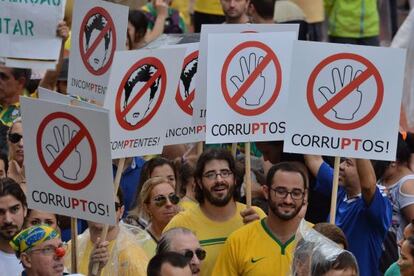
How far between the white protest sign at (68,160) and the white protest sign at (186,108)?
1.81 m

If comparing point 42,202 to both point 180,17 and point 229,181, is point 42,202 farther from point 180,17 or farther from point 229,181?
point 180,17

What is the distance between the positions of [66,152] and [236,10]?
5.67 metres

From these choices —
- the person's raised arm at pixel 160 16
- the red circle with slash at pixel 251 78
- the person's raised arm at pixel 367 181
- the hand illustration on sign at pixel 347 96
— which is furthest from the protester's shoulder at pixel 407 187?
the person's raised arm at pixel 160 16

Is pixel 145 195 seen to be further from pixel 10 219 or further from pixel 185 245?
pixel 185 245

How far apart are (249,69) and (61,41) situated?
268 cm

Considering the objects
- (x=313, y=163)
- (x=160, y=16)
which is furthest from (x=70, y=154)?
(x=160, y=16)

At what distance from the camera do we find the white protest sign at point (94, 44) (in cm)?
1194

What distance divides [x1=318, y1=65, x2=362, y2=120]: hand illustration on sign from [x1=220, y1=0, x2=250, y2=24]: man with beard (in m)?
4.66

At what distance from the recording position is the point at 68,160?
31.4 feet

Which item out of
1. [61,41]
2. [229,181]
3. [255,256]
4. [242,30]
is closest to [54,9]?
[61,41]

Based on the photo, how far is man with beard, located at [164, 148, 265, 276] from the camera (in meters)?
10.6

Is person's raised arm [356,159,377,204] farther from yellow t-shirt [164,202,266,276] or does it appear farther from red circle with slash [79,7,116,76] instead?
red circle with slash [79,7,116,76]

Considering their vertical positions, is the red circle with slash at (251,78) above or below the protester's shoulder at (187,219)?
above

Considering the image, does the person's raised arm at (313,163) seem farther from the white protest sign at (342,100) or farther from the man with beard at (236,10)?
the man with beard at (236,10)
